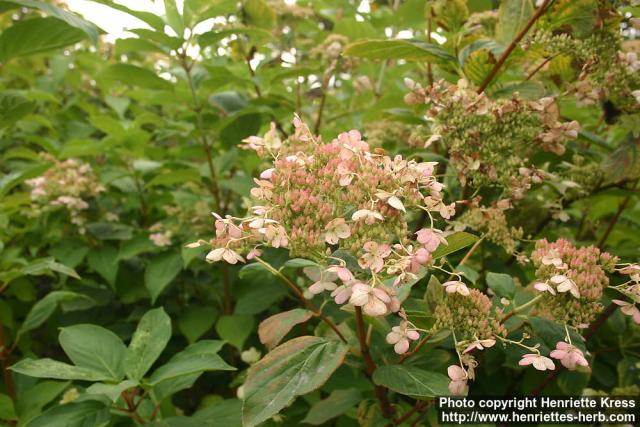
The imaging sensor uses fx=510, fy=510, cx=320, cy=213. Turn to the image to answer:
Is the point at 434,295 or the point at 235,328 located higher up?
the point at 434,295

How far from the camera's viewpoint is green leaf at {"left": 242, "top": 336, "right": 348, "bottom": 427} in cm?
100

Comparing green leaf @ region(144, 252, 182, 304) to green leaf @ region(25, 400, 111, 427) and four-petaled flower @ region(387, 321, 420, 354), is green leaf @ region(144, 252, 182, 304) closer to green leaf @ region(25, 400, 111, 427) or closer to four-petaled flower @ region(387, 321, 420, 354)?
green leaf @ region(25, 400, 111, 427)

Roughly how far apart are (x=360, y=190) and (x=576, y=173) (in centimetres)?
105

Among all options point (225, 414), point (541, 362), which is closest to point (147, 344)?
point (225, 414)

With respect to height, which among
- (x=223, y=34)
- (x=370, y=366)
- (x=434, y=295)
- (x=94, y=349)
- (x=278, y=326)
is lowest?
(x=94, y=349)

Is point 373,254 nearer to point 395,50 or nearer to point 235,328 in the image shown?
point 395,50

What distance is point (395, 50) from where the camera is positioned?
1537mm

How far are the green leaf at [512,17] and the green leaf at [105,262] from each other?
1.71m

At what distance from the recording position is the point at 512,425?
1.82 m

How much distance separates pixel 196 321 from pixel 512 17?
5.31 feet

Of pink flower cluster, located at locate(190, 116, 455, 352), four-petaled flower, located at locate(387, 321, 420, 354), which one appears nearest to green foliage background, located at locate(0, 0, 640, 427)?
four-petaled flower, located at locate(387, 321, 420, 354)

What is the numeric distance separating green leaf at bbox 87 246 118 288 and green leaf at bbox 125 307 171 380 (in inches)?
26.3

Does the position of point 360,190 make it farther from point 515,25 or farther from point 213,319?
point 213,319

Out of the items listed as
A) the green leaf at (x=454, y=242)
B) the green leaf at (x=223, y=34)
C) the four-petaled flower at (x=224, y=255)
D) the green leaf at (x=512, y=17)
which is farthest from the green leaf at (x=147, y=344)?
the green leaf at (x=512, y=17)
